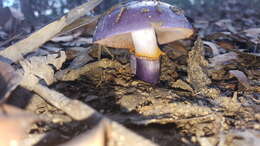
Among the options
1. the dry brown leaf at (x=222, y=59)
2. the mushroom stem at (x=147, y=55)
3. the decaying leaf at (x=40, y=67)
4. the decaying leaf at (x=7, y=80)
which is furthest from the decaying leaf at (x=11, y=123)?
the dry brown leaf at (x=222, y=59)

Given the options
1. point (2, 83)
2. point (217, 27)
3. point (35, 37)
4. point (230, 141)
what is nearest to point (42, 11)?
point (217, 27)


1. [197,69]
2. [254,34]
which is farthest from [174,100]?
[254,34]

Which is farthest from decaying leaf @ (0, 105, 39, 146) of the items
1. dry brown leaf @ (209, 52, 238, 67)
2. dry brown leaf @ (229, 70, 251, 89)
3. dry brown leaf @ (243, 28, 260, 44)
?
dry brown leaf @ (243, 28, 260, 44)

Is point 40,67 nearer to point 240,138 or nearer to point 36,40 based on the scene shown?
point 36,40

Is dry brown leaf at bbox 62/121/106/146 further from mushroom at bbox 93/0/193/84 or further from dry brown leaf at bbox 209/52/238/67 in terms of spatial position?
dry brown leaf at bbox 209/52/238/67

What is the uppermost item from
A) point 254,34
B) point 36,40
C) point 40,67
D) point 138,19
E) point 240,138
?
point 138,19

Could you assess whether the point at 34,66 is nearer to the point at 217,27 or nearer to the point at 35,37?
the point at 35,37

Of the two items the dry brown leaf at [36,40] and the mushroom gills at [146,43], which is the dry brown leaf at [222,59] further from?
the dry brown leaf at [36,40]
